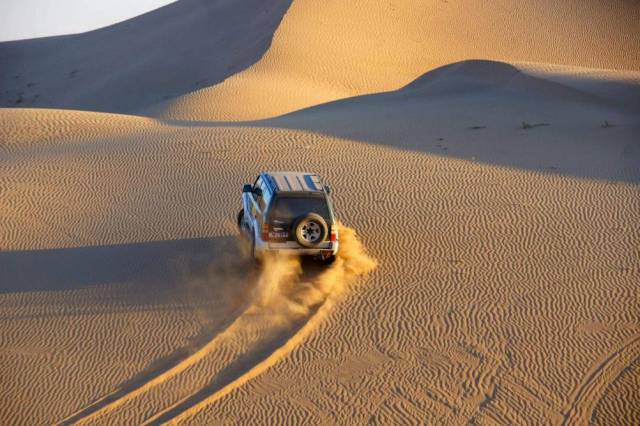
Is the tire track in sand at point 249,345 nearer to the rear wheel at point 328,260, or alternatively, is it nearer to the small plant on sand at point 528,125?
the rear wheel at point 328,260

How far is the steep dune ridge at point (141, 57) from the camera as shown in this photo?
3534cm

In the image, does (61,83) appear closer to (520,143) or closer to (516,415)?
(520,143)

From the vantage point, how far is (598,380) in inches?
346

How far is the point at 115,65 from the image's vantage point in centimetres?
4084

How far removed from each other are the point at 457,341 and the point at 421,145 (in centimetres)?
859

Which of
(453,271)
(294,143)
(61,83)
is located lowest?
(453,271)

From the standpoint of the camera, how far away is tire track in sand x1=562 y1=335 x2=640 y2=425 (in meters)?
8.19

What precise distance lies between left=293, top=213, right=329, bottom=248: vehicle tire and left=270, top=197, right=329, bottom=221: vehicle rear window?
0.16m

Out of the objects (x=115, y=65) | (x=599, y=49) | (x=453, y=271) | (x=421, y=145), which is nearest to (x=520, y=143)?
(x=421, y=145)

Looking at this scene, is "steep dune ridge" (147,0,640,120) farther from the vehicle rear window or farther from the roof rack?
the vehicle rear window

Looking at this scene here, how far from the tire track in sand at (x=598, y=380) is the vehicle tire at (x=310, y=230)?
3905 mm

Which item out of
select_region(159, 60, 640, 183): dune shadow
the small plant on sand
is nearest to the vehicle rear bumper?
select_region(159, 60, 640, 183): dune shadow

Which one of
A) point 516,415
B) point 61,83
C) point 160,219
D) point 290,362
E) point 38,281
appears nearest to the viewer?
point 516,415

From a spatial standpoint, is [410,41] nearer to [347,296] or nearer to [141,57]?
[141,57]
